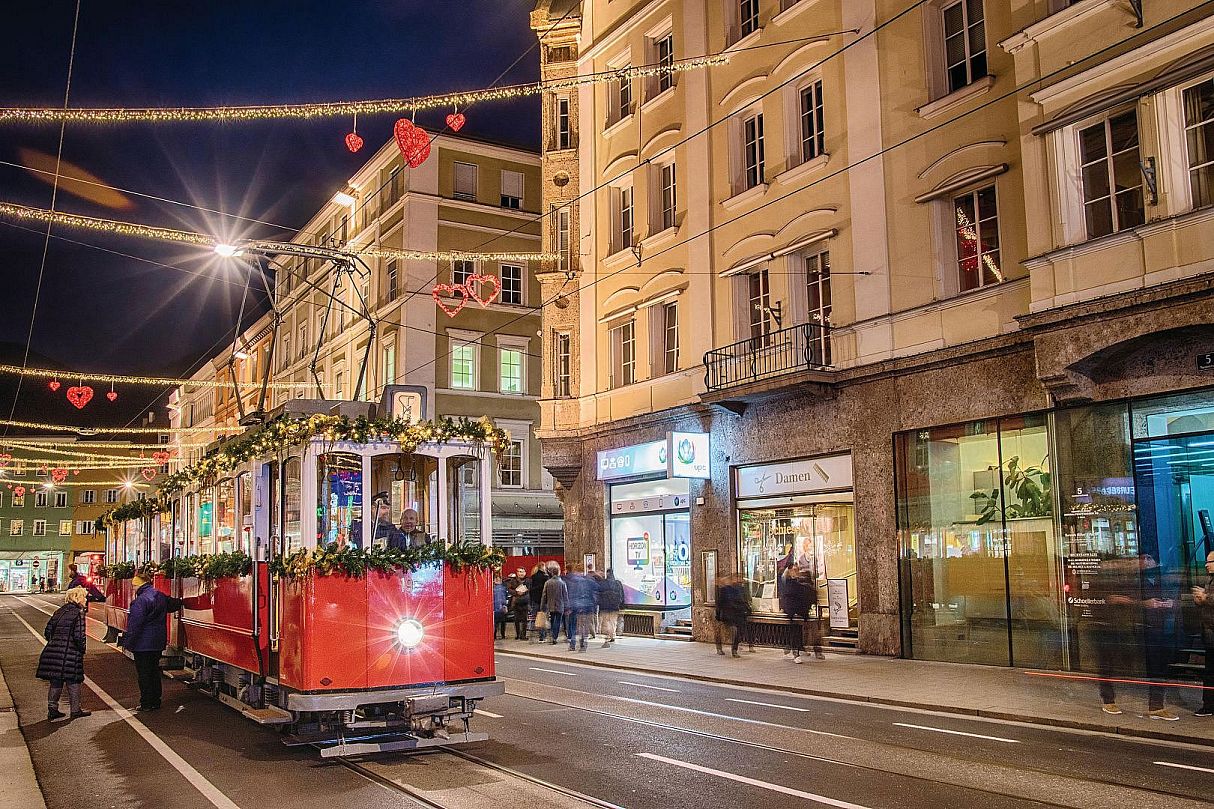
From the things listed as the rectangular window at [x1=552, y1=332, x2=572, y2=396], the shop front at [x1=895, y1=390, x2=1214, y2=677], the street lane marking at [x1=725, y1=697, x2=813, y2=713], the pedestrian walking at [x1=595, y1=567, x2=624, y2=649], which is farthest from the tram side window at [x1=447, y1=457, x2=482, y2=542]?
the rectangular window at [x1=552, y1=332, x2=572, y2=396]

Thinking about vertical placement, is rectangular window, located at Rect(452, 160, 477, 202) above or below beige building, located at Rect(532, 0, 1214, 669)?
above

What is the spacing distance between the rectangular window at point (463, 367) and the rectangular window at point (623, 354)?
14.8 metres

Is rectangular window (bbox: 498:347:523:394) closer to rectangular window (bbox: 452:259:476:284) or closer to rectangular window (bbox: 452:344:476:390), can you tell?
rectangular window (bbox: 452:344:476:390)

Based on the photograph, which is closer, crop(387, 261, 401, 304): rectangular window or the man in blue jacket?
the man in blue jacket

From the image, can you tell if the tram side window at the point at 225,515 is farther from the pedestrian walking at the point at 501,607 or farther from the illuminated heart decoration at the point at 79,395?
the illuminated heart decoration at the point at 79,395

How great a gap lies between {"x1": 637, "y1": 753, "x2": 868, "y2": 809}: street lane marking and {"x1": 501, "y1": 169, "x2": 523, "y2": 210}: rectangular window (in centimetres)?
3648

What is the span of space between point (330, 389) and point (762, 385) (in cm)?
3313

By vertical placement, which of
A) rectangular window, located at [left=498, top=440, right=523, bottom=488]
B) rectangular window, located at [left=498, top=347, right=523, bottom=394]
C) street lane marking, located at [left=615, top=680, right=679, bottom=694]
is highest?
rectangular window, located at [left=498, top=347, right=523, bottom=394]

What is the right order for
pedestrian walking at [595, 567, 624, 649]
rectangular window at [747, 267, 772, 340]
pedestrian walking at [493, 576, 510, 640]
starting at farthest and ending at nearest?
pedestrian walking at [595, 567, 624, 649] < pedestrian walking at [493, 576, 510, 640] < rectangular window at [747, 267, 772, 340]

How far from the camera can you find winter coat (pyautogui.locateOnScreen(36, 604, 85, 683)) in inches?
503

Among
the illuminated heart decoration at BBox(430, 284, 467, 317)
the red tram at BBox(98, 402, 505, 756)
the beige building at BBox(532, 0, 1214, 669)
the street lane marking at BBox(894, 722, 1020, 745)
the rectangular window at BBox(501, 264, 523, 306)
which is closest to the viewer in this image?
the red tram at BBox(98, 402, 505, 756)

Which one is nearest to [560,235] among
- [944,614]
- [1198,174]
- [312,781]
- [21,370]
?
[21,370]

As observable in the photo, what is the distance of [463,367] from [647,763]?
33333mm

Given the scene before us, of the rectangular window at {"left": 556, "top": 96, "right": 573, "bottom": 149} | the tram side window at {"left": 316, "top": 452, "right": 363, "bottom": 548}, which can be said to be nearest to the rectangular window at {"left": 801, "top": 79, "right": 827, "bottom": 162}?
the rectangular window at {"left": 556, "top": 96, "right": 573, "bottom": 149}
